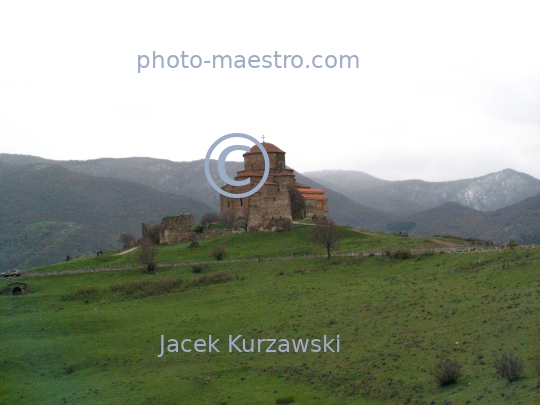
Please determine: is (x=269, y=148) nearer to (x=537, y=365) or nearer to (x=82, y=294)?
(x=82, y=294)

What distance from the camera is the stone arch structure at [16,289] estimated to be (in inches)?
1548

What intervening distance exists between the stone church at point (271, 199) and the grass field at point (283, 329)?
984 centimetres

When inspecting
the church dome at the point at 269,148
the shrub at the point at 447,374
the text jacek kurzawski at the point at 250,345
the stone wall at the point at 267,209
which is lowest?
the text jacek kurzawski at the point at 250,345

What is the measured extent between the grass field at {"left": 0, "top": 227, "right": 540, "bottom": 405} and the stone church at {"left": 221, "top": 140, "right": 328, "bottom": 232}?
32.3ft

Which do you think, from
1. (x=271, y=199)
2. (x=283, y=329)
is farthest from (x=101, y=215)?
(x=283, y=329)

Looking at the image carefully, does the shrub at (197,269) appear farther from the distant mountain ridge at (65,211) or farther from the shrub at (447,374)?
the distant mountain ridge at (65,211)

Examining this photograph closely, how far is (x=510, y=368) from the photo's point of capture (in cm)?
1708

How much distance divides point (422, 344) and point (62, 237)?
92.9 metres

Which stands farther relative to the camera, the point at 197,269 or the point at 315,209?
the point at 315,209

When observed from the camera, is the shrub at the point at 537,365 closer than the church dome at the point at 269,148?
Yes

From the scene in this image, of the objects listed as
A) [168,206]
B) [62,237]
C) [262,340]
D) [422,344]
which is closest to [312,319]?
[262,340]

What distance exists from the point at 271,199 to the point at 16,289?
2164 centimetres

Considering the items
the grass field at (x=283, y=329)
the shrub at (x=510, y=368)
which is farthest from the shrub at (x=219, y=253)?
the shrub at (x=510, y=368)

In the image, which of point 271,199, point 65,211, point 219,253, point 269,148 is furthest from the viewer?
point 65,211
